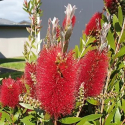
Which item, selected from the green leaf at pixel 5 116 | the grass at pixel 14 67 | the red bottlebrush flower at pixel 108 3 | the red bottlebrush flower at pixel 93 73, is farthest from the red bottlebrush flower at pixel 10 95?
the grass at pixel 14 67

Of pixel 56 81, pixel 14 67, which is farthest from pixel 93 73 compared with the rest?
pixel 14 67

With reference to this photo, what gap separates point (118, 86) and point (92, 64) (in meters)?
0.33

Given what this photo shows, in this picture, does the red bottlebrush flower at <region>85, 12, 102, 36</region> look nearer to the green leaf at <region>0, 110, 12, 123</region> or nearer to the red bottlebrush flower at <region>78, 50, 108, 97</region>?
the red bottlebrush flower at <region>78, 50, 108, 97</region>

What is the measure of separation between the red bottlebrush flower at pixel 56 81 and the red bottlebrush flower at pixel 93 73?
12 cm

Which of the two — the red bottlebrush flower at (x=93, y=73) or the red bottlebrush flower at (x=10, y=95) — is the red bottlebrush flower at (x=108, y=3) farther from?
the red bottlebrush flower at (x=10, y=95)

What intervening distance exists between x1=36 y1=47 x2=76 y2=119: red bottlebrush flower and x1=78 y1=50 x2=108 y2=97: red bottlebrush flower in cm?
12

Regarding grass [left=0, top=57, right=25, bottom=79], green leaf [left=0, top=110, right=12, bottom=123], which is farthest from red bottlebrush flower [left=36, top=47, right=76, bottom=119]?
grass [left=0, top=57, right=25, bottom=79]

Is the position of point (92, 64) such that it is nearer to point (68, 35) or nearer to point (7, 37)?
point (68, 35)

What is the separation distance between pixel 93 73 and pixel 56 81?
184 millimetres

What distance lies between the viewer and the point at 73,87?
83 centimetres

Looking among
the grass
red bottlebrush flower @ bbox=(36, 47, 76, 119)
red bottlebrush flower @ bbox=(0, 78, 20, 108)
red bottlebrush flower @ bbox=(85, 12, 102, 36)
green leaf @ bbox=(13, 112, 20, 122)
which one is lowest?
the grass

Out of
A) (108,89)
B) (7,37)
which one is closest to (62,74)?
(108,89)

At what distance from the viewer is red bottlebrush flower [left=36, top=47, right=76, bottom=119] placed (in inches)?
30.9

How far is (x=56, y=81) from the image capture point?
31.3 inches
